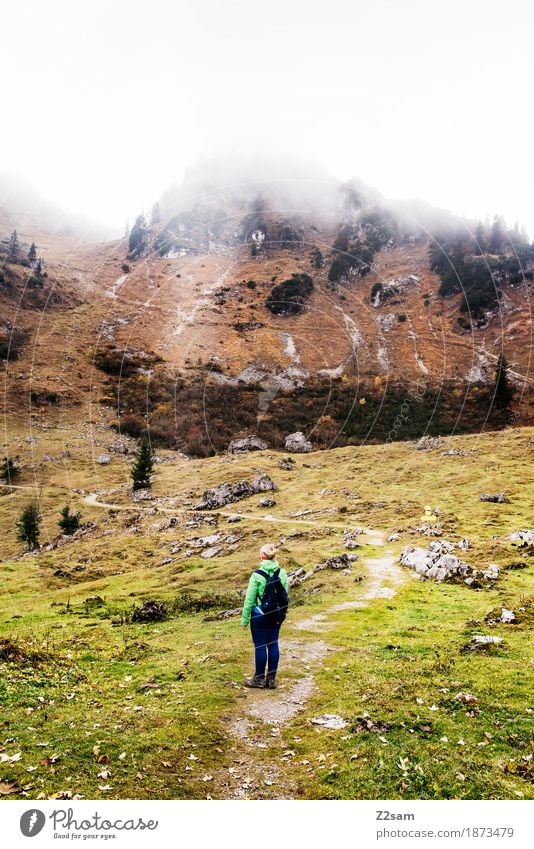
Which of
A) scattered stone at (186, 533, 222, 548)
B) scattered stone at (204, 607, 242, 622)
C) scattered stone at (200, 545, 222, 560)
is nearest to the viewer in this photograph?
scattered stone at (204, 607, 242, 622)

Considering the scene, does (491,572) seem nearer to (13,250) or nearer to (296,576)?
(296,576)

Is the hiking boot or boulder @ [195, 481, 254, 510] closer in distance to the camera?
the hiking boot

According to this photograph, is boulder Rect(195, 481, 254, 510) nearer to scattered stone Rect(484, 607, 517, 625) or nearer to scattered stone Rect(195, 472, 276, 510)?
scattered stone Rect(195, 472, 276, 510)

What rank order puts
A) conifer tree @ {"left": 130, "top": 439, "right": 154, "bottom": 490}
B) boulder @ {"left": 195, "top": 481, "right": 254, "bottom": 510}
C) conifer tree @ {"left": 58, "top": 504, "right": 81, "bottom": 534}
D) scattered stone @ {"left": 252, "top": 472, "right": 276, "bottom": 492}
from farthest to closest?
1. conifer tree @ {"left": 130, "top": 439, "right": 154, "bottom": 490}
2. scattered stone @ {"left": 252, "top": 472, "right": 276, "bottom": 492}
3. boulder @ {"left": 195, "top": 481, "right": 254, "bottom": 510}
4. conifer tree @ {"left": 58, "top": 504, "right": 81, "bottom": 534}

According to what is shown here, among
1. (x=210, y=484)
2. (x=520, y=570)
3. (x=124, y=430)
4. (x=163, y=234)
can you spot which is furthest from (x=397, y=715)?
(x=163, y=234)

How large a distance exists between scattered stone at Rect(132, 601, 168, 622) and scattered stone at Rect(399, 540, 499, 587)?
13127 millimetres

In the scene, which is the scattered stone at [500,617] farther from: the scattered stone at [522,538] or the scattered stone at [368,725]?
the scattered stone at [522,538]

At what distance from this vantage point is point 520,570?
2258 centimetres

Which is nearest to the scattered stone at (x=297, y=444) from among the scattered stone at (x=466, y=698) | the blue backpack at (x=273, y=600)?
the blue backpack at (x=273, y=600)

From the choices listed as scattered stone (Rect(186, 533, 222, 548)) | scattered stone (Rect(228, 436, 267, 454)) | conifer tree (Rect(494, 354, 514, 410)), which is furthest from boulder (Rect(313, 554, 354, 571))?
conifer tree (Rect(494, 354, 514, 410))

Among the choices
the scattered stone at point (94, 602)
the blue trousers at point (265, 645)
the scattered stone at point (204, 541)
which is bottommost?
the scattered stone at point (204, 541)

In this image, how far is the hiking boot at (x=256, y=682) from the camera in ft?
38.3

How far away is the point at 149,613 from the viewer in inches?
790

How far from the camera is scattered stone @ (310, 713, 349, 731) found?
31.3ft
